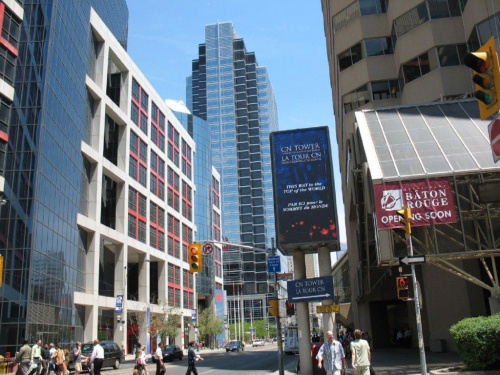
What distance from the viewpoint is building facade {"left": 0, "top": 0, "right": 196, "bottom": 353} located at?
4116 cm

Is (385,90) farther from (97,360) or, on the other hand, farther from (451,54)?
(97,360)

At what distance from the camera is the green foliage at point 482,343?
14.7 meters

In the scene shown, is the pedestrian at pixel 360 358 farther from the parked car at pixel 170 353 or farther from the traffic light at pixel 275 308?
the parked car at pixel 170 353

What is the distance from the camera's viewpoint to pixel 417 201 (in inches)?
811

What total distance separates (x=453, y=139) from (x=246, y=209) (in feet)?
506

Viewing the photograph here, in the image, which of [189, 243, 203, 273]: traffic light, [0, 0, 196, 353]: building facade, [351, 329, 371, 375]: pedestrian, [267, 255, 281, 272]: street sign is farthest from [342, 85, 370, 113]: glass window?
[351, 329, 371, 375]: pedestrian

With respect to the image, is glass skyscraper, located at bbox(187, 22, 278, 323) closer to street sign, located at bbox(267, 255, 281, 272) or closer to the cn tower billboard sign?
street sign, located at bbox(267, 255, 281, 272)

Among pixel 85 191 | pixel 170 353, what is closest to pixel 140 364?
pixel 170 353

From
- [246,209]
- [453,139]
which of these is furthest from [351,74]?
[246,209]

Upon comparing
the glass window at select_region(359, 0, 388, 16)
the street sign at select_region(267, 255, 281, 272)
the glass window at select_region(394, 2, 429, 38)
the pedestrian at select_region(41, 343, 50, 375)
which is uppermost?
the glass window at select_region(359, 0, 388, 16)

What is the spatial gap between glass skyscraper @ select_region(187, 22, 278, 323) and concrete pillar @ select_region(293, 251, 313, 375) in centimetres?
14002

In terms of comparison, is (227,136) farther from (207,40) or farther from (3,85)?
(3,85)

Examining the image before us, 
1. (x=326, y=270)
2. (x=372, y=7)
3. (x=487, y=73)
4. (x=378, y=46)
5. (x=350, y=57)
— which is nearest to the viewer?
(x=487, y=73)

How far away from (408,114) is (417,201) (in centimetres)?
853
